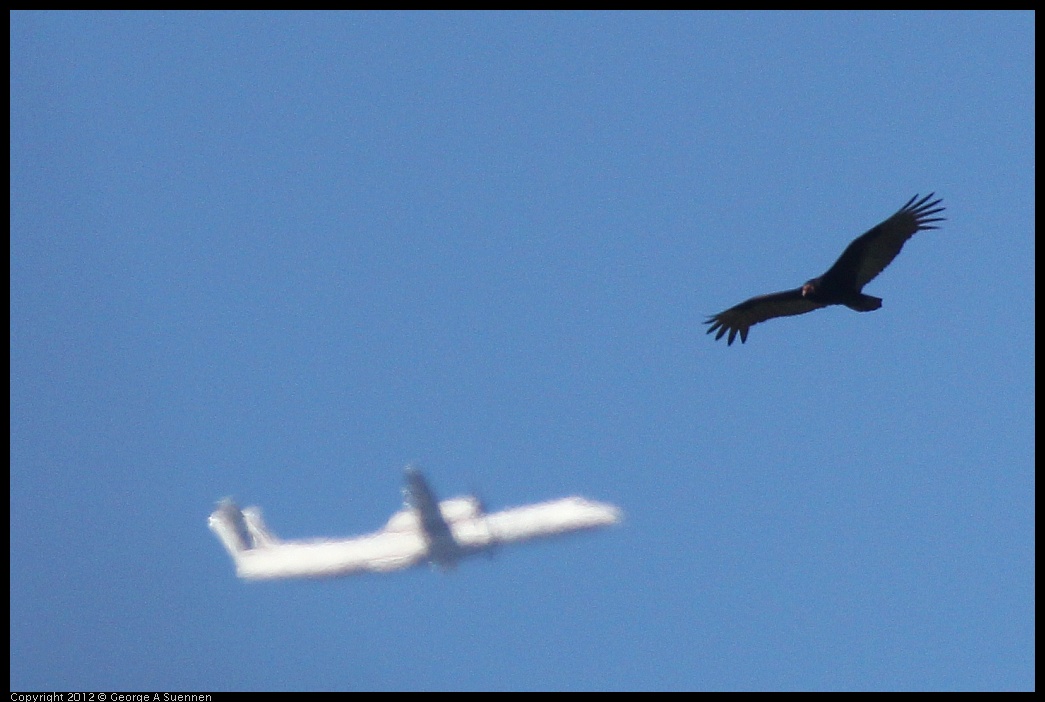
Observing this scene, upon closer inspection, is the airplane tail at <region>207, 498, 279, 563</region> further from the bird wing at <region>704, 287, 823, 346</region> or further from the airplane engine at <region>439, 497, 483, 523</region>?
the bird wing at <region>704, 287, 823, 346</region>

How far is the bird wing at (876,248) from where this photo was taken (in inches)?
890

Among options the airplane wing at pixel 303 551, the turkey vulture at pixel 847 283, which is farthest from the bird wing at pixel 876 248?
the airplane wing at pixel 303 551

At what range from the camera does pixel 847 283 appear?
23.3m

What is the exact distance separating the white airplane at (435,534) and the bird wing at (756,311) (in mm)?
35551

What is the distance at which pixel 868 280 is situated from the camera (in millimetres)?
23641

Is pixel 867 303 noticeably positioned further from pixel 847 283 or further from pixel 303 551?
pixel 303 551

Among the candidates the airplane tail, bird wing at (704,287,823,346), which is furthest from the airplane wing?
bird wing at (704,287,823,346)

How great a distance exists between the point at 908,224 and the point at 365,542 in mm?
45331

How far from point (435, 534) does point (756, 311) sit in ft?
133

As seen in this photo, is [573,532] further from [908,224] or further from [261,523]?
[908,224]

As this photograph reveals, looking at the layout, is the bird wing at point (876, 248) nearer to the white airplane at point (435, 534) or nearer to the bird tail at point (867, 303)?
the bird tail at point (867, 303)

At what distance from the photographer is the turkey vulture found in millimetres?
22719

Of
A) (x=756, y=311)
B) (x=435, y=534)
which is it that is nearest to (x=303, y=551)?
(x=435, y=534)
